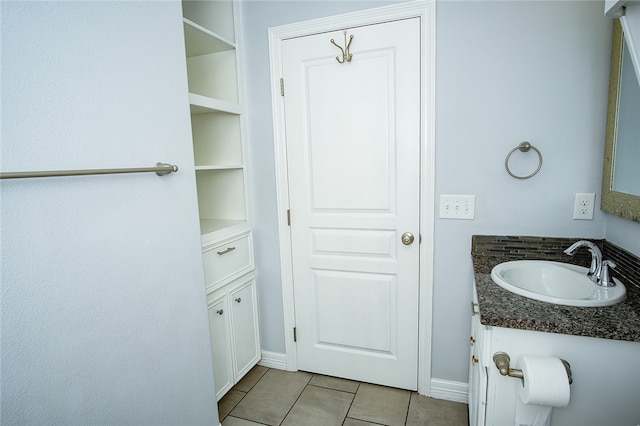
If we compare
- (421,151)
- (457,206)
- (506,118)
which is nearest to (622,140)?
(506,118)

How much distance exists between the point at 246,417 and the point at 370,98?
6.03ft

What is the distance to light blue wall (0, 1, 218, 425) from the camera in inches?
36.0

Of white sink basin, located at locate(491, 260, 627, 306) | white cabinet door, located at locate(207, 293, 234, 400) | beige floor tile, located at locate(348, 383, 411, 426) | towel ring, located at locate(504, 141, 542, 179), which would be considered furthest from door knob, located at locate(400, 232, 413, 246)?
white cabinet door, located at locate(207, 293, 234, 400)

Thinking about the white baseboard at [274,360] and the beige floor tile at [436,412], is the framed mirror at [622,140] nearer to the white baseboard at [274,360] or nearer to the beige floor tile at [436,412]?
the beige floor tile at [436,412]

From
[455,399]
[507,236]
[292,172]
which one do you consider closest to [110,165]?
[292,172]

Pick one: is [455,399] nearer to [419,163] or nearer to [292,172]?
[419,163]

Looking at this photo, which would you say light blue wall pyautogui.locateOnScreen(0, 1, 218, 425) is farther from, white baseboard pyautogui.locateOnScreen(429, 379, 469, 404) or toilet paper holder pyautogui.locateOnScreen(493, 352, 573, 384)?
white baseboard pyautogui.locateOnScreen(429, 379, 469, 404)

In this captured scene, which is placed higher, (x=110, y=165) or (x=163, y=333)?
(x=110, y=165)

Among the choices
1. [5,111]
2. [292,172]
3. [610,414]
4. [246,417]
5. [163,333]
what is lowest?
[246,417]

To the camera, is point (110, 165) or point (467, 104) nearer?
point (110, 165)

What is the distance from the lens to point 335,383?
2.14 m

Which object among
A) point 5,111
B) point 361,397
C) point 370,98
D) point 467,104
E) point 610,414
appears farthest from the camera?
point 361,397

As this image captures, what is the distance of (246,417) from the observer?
6.15 feet

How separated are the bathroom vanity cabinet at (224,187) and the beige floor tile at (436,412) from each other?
101 cm
